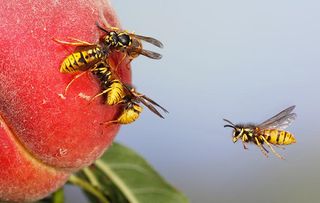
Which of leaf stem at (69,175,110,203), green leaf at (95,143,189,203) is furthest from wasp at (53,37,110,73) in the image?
green leaf at (95,143,189,203)

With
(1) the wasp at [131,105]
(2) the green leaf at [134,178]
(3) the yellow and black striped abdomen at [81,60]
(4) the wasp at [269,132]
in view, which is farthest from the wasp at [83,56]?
(2) the green leaf at [134,178]

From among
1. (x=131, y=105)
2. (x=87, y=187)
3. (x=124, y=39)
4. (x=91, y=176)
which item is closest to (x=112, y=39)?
(x=124, y=39)

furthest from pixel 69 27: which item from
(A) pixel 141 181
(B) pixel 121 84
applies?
(A) pixel 141 181

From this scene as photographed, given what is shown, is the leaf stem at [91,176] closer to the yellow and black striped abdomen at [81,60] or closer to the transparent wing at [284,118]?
the transparent wing at [284,118]

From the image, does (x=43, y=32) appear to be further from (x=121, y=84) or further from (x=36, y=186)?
(x=36, y=186)

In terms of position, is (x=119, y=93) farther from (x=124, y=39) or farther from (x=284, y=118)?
(x=284, y=118)

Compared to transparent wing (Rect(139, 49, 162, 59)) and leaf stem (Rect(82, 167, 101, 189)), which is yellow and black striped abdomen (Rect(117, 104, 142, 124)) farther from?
leaf stem (Rect(82, 167, 101, 189))
